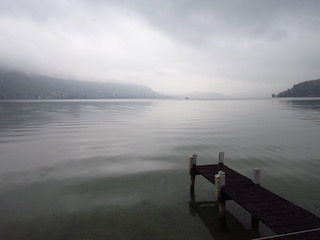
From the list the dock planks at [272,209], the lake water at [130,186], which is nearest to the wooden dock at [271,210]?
the dock planks at [272,209]

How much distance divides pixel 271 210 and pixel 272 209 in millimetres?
126

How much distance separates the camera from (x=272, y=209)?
11.8 meters

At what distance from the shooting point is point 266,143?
32750mm

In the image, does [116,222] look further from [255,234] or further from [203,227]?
[255,234]

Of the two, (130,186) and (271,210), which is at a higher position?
(271,210)

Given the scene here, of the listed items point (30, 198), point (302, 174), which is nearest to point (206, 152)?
point (302, 174)

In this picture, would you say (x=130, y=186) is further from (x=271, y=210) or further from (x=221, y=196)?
(x=271, y=210)

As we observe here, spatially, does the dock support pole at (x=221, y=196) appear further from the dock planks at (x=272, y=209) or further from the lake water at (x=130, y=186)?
the lake water at (x=130, y=186)

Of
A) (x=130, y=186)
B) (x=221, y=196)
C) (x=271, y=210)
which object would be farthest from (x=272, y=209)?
(x=130, y=186)

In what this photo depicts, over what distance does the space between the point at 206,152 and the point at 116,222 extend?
16523 mm

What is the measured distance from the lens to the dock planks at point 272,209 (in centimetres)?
1023

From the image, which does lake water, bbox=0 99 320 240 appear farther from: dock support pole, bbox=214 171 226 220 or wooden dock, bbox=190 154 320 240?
wooden dock, bbox=190 154 320 240

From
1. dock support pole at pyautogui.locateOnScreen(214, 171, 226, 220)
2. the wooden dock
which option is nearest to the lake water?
dock support pole at pyautogui.locateOnScreen(214, 171, 226, 220)

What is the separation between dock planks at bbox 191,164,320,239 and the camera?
403 inches
